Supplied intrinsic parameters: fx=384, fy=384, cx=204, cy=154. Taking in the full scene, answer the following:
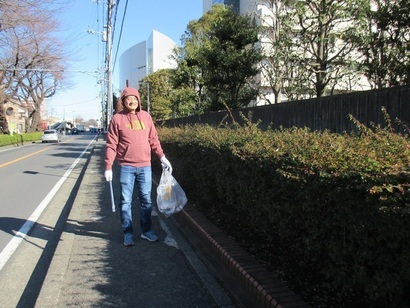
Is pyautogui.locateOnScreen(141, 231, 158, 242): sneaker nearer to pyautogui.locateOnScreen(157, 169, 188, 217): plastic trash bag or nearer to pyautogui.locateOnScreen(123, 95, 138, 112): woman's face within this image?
pyautogui.locateOnScreen(157, 169, 188, 217): plastic trash bag

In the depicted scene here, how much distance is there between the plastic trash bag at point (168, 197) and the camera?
5121mm

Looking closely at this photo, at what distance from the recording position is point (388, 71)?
9414 mm

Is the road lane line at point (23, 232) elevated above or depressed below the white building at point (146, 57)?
below

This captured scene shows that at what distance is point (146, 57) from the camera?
10181cm

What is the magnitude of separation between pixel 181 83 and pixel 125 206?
69.4ft

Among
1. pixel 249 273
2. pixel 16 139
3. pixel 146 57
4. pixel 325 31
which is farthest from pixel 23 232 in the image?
pixel 146 57

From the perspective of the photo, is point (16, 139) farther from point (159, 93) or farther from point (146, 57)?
point (146, 57)

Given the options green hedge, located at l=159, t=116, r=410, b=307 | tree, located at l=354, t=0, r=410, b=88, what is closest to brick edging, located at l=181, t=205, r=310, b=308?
green hedge, located at l=159, t=116, r=410, b=307

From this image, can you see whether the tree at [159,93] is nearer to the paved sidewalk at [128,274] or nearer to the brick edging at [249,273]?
the paved sidewalk at [128,274]

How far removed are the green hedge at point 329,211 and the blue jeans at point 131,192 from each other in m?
1.12

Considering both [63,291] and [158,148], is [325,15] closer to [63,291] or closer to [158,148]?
[158,148]

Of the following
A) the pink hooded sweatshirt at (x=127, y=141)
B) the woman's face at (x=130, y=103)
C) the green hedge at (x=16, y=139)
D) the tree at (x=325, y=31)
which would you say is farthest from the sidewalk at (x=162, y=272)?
the green hedge at (x=16, y=139)

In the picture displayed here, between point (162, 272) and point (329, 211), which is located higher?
point (329, 211)

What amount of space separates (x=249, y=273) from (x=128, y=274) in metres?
1.37
